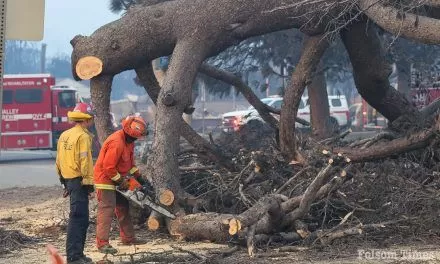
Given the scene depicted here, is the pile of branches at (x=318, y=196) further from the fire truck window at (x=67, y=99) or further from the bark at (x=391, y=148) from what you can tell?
the fire truck window at (x=67, y=99)

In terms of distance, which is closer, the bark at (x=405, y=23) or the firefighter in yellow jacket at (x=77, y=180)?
the firefighter in yellow jacket at (x=77, y=180)

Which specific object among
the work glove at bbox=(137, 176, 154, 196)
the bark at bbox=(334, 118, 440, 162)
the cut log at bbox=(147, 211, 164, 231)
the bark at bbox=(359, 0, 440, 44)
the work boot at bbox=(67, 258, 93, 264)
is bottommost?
the work boot at bbox=(67, 258, 93, 264)

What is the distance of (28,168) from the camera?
23.5m

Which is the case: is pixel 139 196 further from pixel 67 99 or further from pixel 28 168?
pixel 67 99

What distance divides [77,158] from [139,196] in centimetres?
135

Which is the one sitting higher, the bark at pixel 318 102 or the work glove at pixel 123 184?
the bark at pixel 318 102

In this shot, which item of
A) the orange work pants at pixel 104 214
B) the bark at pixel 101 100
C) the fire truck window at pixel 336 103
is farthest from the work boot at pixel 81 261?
the fire truck window at pixel 336 103

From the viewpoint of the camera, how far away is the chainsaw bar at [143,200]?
922 centimetres

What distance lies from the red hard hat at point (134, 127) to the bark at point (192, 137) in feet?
8.30

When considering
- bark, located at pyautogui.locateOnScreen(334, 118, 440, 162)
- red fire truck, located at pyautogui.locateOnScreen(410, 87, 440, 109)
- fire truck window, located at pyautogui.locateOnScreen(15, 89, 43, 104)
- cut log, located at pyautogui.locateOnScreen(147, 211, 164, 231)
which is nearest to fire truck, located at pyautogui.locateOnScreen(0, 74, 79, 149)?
fire truck window, located at pyautogui.locateOnScreen(15, 89, 43, 104)

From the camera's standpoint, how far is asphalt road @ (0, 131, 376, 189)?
61.8ft

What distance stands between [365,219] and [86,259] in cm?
332

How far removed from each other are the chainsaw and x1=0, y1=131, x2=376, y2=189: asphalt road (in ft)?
27.4

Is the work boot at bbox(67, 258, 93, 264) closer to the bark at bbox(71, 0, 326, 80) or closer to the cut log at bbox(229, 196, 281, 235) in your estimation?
the cut log at bbox(229, 196, 281, 235)
